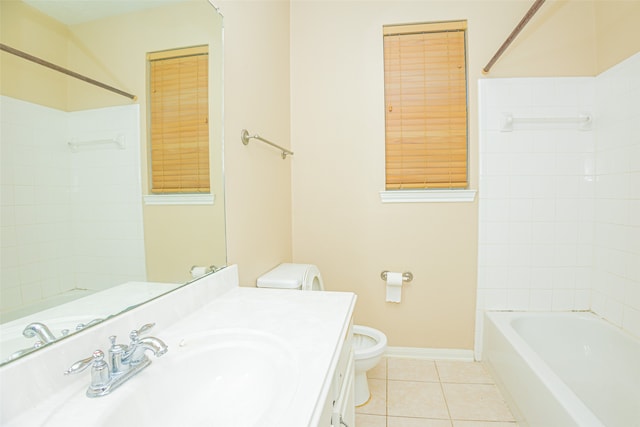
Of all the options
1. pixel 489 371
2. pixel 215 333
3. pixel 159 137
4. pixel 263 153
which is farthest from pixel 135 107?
pixel 489 371

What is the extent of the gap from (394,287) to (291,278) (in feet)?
2.68

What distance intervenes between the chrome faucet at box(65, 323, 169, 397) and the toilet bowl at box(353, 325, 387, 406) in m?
1.01

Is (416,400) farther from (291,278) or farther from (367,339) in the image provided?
(291,278)

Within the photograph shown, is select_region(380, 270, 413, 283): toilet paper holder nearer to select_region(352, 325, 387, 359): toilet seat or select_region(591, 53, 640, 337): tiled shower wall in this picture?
select_region(352, 325, 387, 359): toilet seat

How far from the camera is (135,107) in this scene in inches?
→ 32.5

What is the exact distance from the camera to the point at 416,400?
1.68m

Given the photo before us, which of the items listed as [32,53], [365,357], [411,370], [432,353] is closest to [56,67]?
[32,53]

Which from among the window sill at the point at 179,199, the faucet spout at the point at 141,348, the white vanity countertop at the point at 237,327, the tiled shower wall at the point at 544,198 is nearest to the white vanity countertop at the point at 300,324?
the white vanity countertop at the point at 237,327

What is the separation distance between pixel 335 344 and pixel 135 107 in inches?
33.2

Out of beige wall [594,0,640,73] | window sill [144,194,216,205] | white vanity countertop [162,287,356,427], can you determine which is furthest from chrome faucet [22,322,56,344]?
beige wall [594,0,640,73]

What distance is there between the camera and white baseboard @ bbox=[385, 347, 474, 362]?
6.70 feet

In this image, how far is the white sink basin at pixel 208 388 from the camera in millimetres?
552

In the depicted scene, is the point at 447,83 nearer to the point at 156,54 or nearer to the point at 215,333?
the point at 156,54

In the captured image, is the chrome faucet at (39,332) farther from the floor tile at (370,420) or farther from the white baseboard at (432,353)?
the white baseboard at (432,353)
